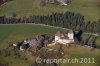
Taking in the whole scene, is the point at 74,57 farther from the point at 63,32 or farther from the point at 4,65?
the point at 4,65

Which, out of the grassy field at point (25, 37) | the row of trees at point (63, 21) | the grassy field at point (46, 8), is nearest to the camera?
the grassy field at point (25, 37)

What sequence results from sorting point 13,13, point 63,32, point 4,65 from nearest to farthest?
1. point 4,65
2. point 63,32
3. point 13,13

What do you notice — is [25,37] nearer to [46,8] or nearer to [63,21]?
[63,21]

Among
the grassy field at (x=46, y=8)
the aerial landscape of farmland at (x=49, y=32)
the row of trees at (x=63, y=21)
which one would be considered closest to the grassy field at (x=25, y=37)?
the aerial landscape of farmland at (x=49, y=32)

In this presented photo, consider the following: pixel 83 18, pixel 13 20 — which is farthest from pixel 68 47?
pixel 13 20

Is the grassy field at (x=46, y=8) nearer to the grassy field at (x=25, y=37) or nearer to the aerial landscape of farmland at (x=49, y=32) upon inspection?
the aerial landscape of farmland at (x=49, y=32)

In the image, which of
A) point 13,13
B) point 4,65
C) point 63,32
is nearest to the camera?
point 4,65

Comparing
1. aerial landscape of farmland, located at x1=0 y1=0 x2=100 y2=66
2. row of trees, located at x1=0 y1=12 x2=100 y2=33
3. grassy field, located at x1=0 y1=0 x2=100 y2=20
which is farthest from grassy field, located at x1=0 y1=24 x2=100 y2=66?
grassy field, located at x1=0 y1=0 x2=100 y2=20

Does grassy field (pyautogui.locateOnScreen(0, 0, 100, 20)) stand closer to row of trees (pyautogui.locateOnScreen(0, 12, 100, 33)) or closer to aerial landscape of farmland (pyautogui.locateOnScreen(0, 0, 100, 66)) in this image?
aerial landscape of farmland (pyautogui.locateOnScreen(0, 0, 100, 66))
